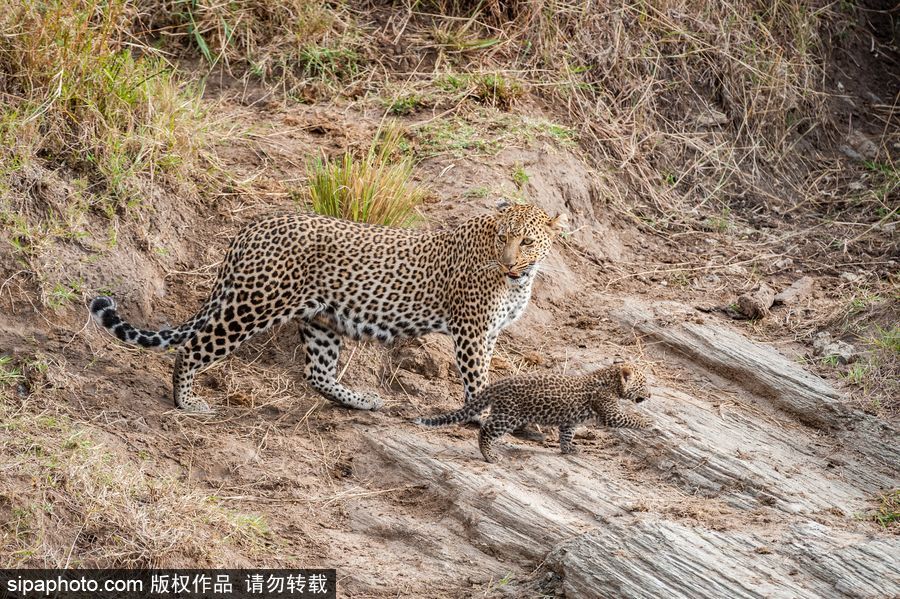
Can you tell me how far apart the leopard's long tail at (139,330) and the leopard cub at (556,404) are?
1.78 meters

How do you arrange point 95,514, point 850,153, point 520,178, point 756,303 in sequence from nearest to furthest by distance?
point 95,514 < point 756,303 < point 520,178 < point 850,153

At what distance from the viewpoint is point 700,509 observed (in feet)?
24.0

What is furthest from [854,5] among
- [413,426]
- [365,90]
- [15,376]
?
[15,376]

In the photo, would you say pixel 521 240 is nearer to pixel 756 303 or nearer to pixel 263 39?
pixel 756 303

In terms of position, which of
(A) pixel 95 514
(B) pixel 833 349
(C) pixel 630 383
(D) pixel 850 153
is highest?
(D) pixel 850 153

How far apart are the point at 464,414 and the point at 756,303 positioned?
3266 millimetres

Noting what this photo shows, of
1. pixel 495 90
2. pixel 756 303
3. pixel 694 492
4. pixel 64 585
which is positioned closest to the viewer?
pixel 64 585

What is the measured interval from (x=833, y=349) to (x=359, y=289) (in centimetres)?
383

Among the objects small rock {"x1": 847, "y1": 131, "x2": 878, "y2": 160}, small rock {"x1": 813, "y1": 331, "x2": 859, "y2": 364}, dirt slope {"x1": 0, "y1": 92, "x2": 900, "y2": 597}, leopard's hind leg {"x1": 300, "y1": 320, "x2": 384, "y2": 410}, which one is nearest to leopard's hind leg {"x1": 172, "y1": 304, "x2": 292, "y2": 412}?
dirt slope {"x1": 0, "y1": 92, "x2": 900, "y2": 597}

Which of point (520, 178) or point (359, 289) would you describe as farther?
point (520, 178)

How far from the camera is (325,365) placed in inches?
356

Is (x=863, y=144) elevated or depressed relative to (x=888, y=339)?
elevated

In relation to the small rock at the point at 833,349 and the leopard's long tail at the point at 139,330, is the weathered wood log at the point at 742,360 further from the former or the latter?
the leopard's long tail at the point at 139,330

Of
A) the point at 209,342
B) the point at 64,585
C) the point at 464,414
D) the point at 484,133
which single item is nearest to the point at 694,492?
the point at 464,414
